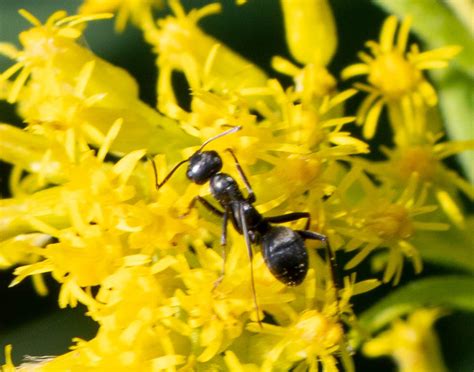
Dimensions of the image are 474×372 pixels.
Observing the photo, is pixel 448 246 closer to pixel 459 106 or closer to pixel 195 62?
pixel 459 106

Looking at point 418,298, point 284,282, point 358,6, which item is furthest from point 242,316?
point 358,6

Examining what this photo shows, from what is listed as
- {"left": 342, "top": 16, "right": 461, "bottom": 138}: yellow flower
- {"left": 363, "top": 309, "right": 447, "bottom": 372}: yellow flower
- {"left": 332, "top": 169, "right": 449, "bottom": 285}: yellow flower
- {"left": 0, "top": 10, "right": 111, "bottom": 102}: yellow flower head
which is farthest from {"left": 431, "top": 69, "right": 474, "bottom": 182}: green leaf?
{"left": 0, "top": 10, "right": 111, "bottom": 102}: yellow flower head

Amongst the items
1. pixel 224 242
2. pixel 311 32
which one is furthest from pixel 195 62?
pixel 224 242

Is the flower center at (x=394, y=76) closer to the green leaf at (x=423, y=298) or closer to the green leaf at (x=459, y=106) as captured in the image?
the green leaf at (x=459, y=106)

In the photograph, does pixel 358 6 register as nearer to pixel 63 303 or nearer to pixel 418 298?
pixel 418 298

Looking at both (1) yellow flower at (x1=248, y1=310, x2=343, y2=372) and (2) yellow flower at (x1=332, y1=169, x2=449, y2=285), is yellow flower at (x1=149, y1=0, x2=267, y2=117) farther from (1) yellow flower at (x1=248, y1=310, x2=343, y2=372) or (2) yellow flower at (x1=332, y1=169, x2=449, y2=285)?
(1) yellow flower at (x1=248, y1=310, x2=343, y2=372)

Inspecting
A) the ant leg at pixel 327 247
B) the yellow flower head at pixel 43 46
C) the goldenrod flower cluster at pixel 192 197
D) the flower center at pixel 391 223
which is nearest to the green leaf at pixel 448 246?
the goldenrod flower cluster at pixel 192 197

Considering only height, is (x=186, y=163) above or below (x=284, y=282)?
above
